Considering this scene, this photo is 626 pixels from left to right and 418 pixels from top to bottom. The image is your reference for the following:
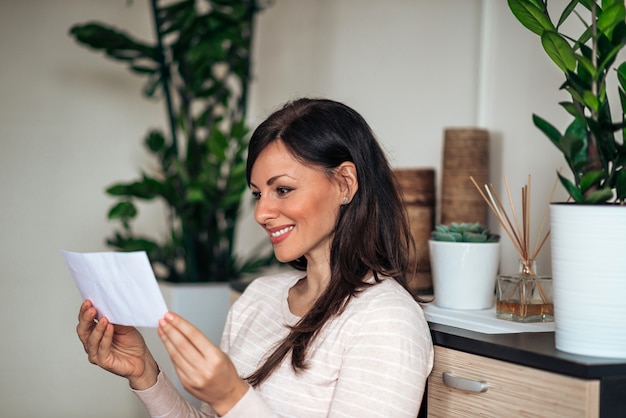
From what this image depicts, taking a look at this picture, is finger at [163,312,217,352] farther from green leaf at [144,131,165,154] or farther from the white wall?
green leaf at [144,131,165,154]

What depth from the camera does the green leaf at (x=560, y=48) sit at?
1.35 meters

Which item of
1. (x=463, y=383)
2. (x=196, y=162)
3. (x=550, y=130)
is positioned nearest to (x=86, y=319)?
(x=463, y=383)

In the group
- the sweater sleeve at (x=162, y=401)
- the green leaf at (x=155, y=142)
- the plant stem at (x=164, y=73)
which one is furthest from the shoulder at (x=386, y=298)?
the green leaf at (x=155, y=142)

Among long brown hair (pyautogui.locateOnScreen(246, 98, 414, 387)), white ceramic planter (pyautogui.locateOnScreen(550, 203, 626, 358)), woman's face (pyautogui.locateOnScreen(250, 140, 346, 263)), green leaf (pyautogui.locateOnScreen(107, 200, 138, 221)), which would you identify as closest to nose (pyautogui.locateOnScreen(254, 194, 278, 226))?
woman's face (pyautogui.locateOnScreen(250, 140, 346, 263))

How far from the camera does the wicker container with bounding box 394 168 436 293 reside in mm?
2146

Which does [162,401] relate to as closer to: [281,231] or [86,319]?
[86,319]

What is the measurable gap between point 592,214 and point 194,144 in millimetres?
2088

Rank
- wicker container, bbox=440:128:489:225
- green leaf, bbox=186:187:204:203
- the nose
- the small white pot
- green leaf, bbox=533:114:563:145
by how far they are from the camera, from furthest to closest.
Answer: green leaf, bbox=186:187:204:203
wicker container, bbox=440:128:489:225
the small white pot
the nose
green leaf, bbox=533:114:563:145

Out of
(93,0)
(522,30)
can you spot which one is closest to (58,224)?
(93,0)

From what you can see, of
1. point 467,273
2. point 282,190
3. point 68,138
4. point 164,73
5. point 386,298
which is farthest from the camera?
point 68,138

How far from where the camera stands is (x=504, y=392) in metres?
1.39

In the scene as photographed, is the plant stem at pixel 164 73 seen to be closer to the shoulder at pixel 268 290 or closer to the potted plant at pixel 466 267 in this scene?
the shoulder at pixel 268 290

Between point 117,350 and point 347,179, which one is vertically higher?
point 347,179

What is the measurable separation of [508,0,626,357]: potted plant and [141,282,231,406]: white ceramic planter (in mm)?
1807
